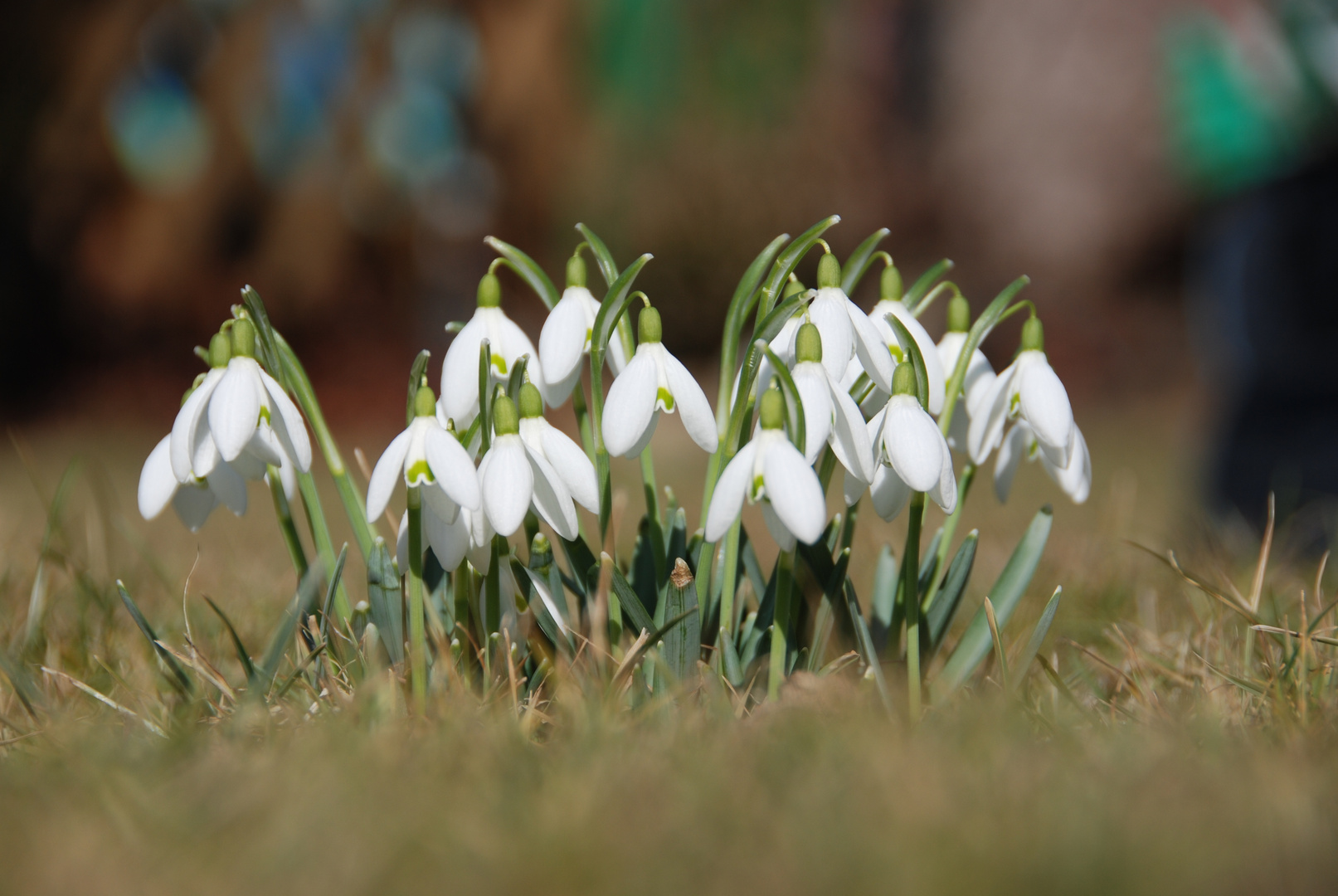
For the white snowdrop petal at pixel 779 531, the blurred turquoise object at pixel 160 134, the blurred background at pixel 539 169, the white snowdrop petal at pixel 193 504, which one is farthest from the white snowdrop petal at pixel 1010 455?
the blurred turquoise object at pixel 160 134

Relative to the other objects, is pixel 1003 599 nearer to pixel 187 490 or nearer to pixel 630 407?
pixel 630 407

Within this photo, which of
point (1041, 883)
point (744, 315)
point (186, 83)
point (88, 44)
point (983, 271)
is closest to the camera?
point (1041, 883)

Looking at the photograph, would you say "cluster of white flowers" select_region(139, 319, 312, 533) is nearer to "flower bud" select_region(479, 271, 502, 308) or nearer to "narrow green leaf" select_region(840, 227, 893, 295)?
"flower bud" select_region(479, 271, 502, 308)

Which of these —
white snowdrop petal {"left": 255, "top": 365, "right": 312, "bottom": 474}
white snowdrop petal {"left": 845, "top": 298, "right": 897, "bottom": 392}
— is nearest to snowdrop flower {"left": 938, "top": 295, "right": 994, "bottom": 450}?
white snowdrop petal {"left": 845, "top": 298, "right": 897, "bottom": 392}

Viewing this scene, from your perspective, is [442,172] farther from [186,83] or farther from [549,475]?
[549,475]

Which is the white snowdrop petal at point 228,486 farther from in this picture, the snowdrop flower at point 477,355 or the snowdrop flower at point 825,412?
the snowdrop flower at point 825,412

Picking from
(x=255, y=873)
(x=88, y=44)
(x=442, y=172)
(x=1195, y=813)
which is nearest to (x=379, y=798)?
(x=255, y=873)
